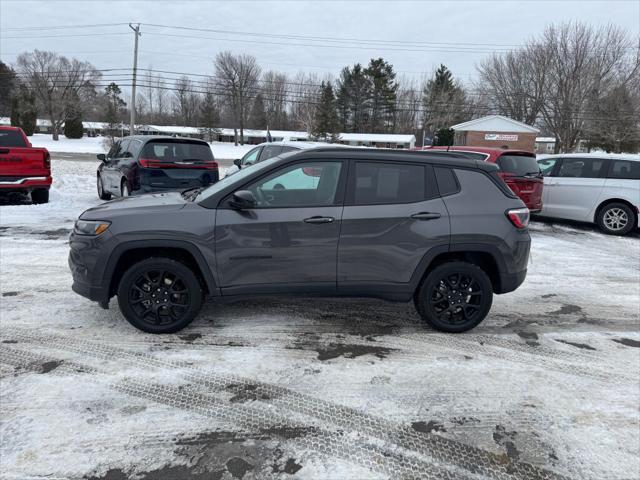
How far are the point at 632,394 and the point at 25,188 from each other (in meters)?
11.4

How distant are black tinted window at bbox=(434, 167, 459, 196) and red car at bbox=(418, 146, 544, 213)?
5274 mm

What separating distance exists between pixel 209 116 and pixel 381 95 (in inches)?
1089

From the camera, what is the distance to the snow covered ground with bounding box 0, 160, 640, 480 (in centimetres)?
257

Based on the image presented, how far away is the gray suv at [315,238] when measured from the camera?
3.92 m

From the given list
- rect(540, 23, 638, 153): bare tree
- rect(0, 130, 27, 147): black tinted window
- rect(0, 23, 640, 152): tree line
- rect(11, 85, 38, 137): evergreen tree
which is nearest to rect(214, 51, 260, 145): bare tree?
rect(0, 23, 640, 152): tree line

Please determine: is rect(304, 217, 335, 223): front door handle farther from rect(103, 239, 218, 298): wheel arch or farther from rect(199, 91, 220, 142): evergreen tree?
rect(199, 91, 220, 142): evergreen tree

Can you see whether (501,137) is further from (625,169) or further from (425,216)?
(425,216)

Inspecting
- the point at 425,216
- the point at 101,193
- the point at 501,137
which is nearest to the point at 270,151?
the point at 101,193

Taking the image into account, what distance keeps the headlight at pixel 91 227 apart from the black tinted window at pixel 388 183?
2.20 meters

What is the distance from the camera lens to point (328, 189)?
411cm

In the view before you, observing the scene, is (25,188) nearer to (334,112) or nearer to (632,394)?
(632,394)

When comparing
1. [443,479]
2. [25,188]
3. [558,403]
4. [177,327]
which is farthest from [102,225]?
[25,188]

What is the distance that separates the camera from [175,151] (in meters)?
9.29

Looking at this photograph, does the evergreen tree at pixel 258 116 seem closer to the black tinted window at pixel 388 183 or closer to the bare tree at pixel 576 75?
the bare tree at pixel 576 75
